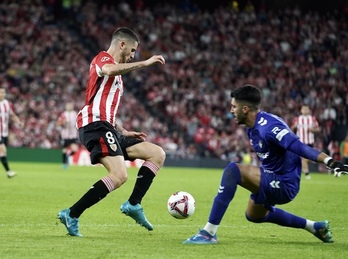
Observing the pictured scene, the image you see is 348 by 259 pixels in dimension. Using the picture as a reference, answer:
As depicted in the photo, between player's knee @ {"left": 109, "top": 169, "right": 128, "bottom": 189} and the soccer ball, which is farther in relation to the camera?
the soccer ball

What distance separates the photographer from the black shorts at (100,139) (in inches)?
329

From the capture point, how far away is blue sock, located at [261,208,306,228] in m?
8.06

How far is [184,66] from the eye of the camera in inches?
1337

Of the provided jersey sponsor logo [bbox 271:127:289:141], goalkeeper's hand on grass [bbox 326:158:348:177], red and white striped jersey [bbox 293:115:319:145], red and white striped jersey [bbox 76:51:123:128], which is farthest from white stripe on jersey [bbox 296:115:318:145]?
goalkeeper's hand on grass [bbox 326:158:348:177]

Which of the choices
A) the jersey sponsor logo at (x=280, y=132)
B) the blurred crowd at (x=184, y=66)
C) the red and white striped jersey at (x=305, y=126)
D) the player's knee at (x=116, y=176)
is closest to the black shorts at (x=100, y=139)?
the player's knee at (x=116, y=176)

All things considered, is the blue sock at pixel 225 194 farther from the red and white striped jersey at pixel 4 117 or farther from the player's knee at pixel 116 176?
the red and white striped jersey at pixel 4 117

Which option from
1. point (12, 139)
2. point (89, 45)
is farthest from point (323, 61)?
point (12, 139)

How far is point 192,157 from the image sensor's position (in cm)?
3050

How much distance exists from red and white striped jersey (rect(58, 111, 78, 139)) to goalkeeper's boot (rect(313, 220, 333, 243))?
1831cm

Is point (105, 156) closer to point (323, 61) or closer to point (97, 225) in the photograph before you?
point (97, 225)

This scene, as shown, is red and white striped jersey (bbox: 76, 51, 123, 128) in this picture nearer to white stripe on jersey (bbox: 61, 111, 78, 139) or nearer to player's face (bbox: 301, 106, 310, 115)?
player's face (bbox: 301, 106, 310, 115)

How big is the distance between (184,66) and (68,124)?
926 centimetres

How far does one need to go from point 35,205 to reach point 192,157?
1857 centimetres

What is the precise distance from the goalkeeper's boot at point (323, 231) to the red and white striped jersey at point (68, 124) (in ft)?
60.1
